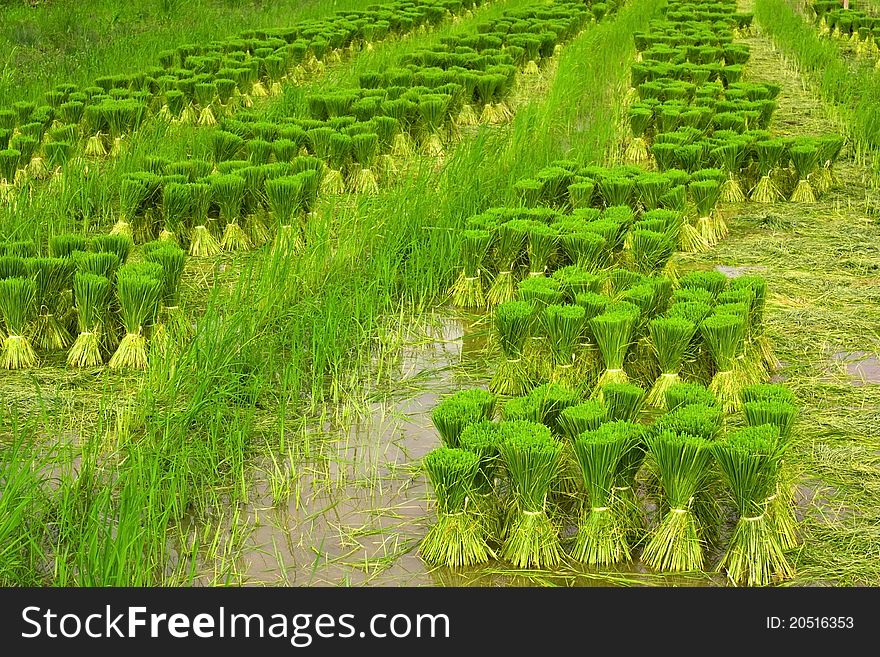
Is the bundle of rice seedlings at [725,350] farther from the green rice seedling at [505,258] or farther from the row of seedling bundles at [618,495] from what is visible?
the green rice seedling at [505,258]

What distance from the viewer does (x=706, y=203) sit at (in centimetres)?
644

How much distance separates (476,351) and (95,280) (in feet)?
5.24

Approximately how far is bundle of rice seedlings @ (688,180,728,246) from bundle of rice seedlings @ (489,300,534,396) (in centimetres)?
232

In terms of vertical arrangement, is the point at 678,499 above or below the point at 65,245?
below

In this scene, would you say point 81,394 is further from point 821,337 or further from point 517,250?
point 821,337

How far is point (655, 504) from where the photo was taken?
3.68 metres

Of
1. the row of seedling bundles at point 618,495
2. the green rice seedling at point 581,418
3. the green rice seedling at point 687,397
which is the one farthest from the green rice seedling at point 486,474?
the green rice seedling at point 687,397

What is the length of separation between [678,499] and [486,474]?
56 cm

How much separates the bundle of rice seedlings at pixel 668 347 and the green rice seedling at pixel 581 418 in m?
0.73

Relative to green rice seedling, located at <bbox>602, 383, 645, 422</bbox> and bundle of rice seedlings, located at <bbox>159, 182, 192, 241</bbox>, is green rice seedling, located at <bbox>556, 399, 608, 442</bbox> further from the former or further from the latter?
bundle of rice seedlings, located at <bbox>159, 182, 192, 241</bbox>

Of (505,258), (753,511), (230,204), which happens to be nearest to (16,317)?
(230,204)

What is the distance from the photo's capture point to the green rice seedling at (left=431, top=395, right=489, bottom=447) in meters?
3.60

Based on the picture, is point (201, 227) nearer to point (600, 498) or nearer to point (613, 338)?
point (613, 338)

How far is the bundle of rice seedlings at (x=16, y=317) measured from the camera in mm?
4625
